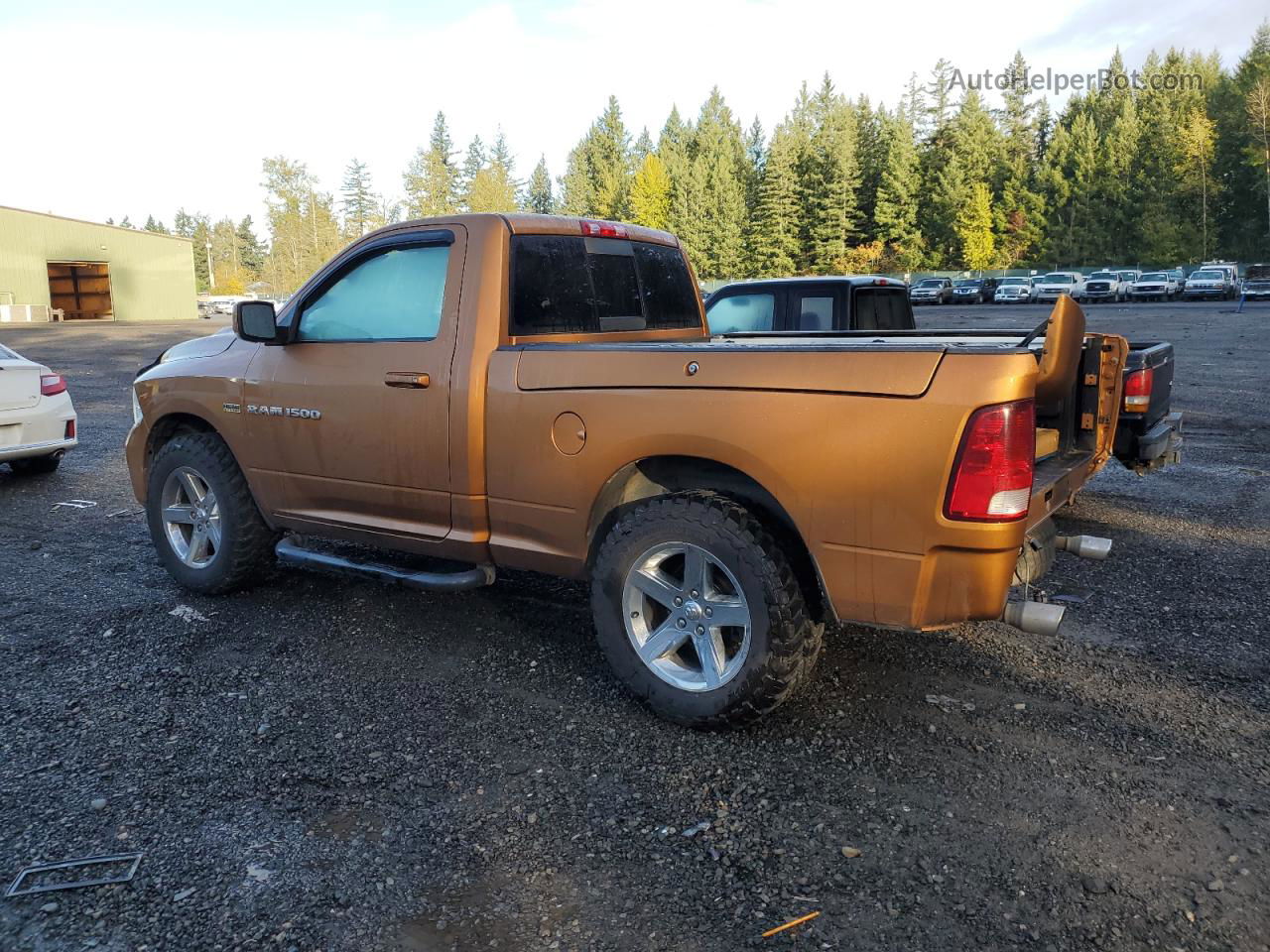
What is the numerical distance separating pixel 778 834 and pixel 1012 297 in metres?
55.5

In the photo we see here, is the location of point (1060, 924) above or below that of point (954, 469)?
below

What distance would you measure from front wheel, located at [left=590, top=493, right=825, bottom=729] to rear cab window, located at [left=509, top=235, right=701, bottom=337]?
3.92 feet

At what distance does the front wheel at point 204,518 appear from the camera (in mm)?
5035

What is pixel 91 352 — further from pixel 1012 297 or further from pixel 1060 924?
pixel 1012 297

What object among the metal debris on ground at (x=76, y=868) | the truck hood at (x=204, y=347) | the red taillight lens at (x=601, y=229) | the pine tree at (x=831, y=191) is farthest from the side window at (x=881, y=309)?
the pine tree at (x=831, y=191)

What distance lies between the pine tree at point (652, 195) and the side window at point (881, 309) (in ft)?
259

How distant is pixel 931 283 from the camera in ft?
187

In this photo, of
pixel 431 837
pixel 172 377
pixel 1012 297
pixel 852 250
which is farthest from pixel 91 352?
pixel 852 250

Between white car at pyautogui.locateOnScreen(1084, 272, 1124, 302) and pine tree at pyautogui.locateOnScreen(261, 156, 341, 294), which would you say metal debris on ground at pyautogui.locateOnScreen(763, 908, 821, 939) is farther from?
pine tree at pyautogui.locateOnScreen(261, 156, 341, 294)

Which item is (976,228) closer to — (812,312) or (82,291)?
(82,291)

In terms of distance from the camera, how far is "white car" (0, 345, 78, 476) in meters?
8.21

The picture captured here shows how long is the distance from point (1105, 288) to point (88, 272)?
58.7 meters

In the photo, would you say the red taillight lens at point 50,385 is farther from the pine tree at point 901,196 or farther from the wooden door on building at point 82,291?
the pine tree at point 901,196

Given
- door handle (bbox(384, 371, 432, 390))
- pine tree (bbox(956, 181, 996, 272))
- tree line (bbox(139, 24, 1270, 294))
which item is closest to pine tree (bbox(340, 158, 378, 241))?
tree line (bbox(139, 24, 1270, 294))
